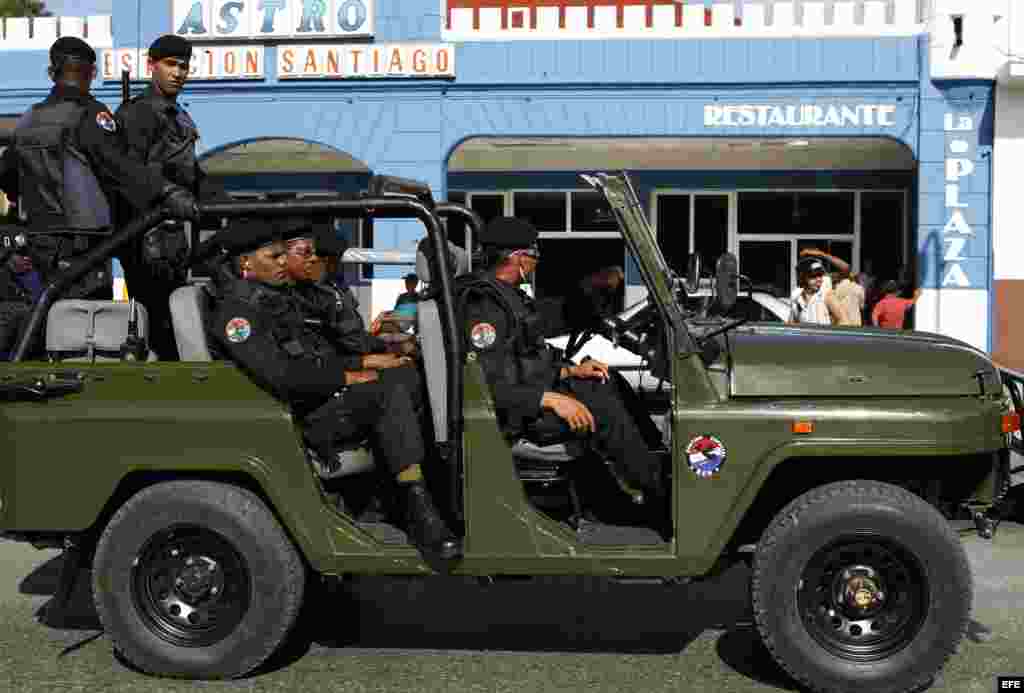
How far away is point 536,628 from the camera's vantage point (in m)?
6.02

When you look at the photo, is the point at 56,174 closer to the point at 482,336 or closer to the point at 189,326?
the point at 189,326

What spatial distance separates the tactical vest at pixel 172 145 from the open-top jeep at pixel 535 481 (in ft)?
2.64

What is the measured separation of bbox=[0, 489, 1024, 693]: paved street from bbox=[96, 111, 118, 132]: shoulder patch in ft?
7.18

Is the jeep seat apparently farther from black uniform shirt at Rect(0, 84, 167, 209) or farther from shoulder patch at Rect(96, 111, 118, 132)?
shoulder patch at Rect(96, 111, 118, 132)

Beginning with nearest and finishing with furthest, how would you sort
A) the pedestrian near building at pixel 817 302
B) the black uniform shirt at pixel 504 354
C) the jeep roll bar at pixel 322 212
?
the jeep roll bar at pixel 322 212 < the black uniform shirt at pixel 504 354 < the pedestrian near building at pixel 817 302

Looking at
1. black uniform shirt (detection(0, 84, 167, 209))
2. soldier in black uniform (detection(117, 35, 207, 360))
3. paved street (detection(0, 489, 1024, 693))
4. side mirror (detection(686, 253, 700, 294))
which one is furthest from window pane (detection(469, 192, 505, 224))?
side mirror (detection(686, 253, 700, 294))

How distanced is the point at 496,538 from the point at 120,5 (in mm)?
16837

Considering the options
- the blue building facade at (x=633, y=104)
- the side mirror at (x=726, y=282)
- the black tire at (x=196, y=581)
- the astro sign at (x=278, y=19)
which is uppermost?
the astro sign at (x=278, y=19)

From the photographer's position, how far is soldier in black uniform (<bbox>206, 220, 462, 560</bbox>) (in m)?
5.13

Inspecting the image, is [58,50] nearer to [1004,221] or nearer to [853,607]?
[853,607]

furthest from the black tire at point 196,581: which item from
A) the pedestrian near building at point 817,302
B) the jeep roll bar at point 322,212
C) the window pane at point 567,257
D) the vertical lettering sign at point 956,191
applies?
the window pane at point 567,257

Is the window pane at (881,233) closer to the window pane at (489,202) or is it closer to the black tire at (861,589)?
the window pane at (489,202)

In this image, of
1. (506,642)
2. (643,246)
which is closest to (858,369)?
(643,246)

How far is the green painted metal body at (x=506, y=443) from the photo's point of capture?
4.93 m
